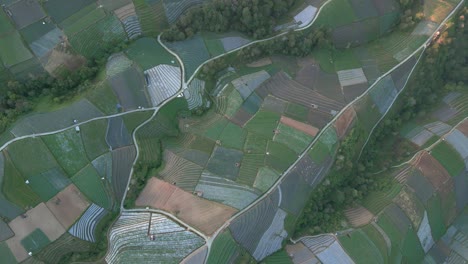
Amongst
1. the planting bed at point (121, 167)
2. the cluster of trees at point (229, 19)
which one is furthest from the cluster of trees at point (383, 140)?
the planting bed at point (121, 167)

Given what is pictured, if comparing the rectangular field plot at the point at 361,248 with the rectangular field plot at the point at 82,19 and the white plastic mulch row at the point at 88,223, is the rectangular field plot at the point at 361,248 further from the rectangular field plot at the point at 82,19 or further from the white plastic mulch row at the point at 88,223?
the rectangular field plot at the point at 82,19

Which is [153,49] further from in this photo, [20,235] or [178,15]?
[20,235]

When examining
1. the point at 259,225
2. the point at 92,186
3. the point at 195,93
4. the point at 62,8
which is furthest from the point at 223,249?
the point at 62,8

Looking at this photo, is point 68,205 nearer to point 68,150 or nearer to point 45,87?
point 68,150

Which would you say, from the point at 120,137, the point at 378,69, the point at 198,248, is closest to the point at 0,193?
the point at 120,137

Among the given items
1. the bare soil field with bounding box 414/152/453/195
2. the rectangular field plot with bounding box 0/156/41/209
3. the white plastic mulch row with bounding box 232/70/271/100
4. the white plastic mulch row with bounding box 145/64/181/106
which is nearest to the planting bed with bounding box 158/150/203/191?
the white plastic mulch row with bounding box 145/64/181/106

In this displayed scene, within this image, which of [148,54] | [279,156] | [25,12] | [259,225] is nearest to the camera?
[259,225]

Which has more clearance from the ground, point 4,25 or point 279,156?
point 4,25
